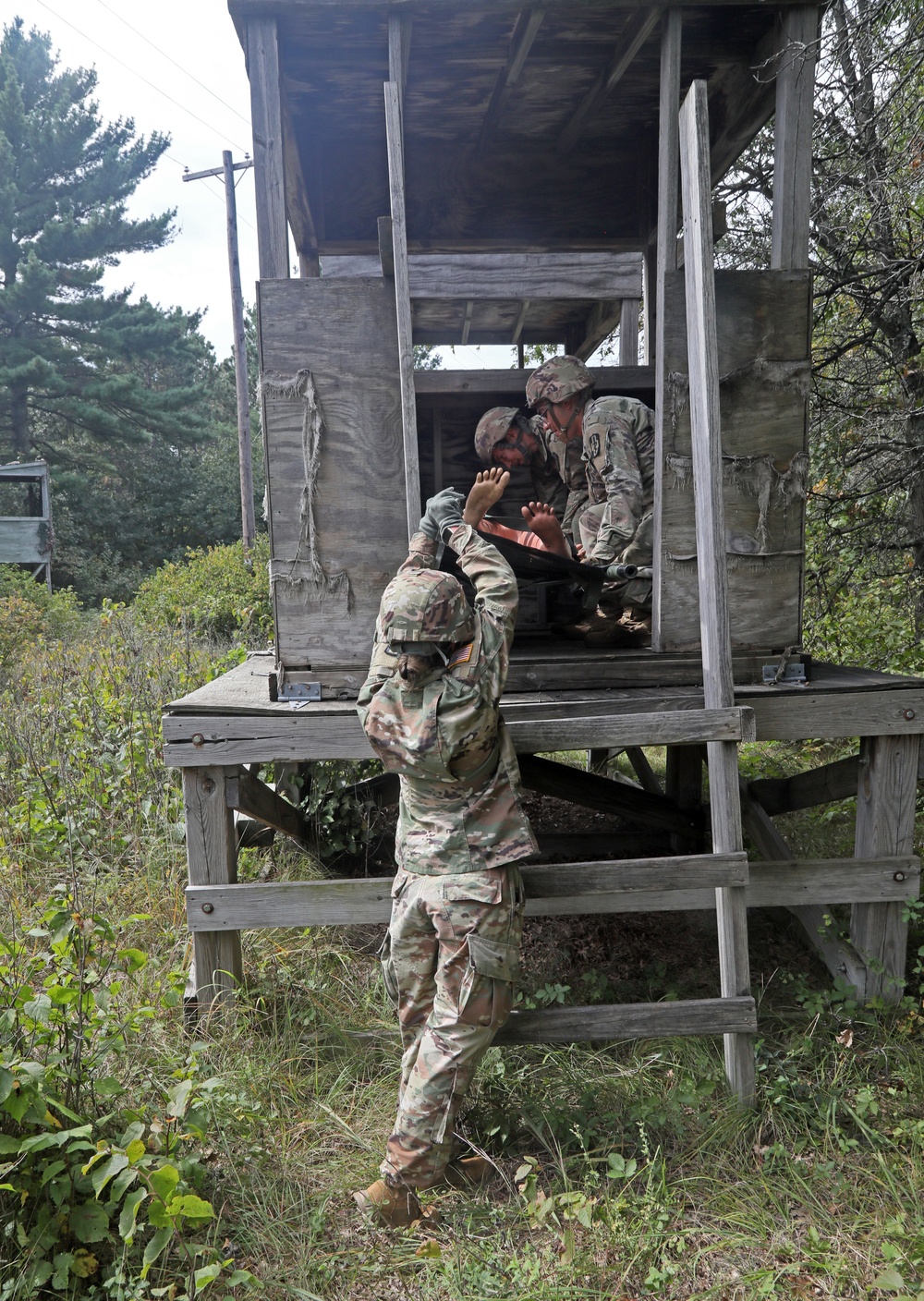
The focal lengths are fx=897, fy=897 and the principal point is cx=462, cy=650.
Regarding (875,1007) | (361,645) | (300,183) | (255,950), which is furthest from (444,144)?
(875,1007)

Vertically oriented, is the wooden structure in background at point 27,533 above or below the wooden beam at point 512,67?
below

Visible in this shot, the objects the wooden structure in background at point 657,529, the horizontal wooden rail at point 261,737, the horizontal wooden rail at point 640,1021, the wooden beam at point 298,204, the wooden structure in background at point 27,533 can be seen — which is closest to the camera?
the horizontal wooden rail at point 640,1021

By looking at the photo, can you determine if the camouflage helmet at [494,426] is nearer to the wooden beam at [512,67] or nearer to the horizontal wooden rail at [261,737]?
the wooden beam at [512,67]

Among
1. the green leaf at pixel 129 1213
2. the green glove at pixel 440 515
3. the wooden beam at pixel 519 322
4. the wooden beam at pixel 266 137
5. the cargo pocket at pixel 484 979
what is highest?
the wooden beam at pixel 519 322

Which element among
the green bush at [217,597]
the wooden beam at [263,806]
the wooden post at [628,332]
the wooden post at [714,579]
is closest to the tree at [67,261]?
the green bush at [217,597]

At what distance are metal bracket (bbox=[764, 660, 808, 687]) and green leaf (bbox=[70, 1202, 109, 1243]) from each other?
291 cm

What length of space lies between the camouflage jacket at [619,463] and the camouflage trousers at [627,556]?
0.05 m

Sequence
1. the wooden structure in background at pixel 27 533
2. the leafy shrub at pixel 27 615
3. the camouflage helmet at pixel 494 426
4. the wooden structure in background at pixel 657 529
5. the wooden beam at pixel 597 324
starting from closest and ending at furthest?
1. the wooden structure in background at pixel 657 529
2. the camouflage helmet at pixel 494 426
3. the wooden beam at pixel 597 324
4. the leafy shrub at pixel 27 615
5. the wooden structure in background at pixel 27 533

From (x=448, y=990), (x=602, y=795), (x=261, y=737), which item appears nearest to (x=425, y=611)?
(x=261, y=737)

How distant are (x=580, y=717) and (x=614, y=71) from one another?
294cm

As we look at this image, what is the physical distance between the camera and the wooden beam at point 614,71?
11.6 feet

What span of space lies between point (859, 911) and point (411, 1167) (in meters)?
2.15

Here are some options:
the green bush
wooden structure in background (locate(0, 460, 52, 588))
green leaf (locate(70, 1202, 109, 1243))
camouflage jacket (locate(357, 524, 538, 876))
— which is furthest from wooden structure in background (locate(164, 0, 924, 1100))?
wooden structure in background (locate(0, 460, 52, 588))

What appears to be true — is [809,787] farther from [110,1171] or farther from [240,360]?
[240,360]
